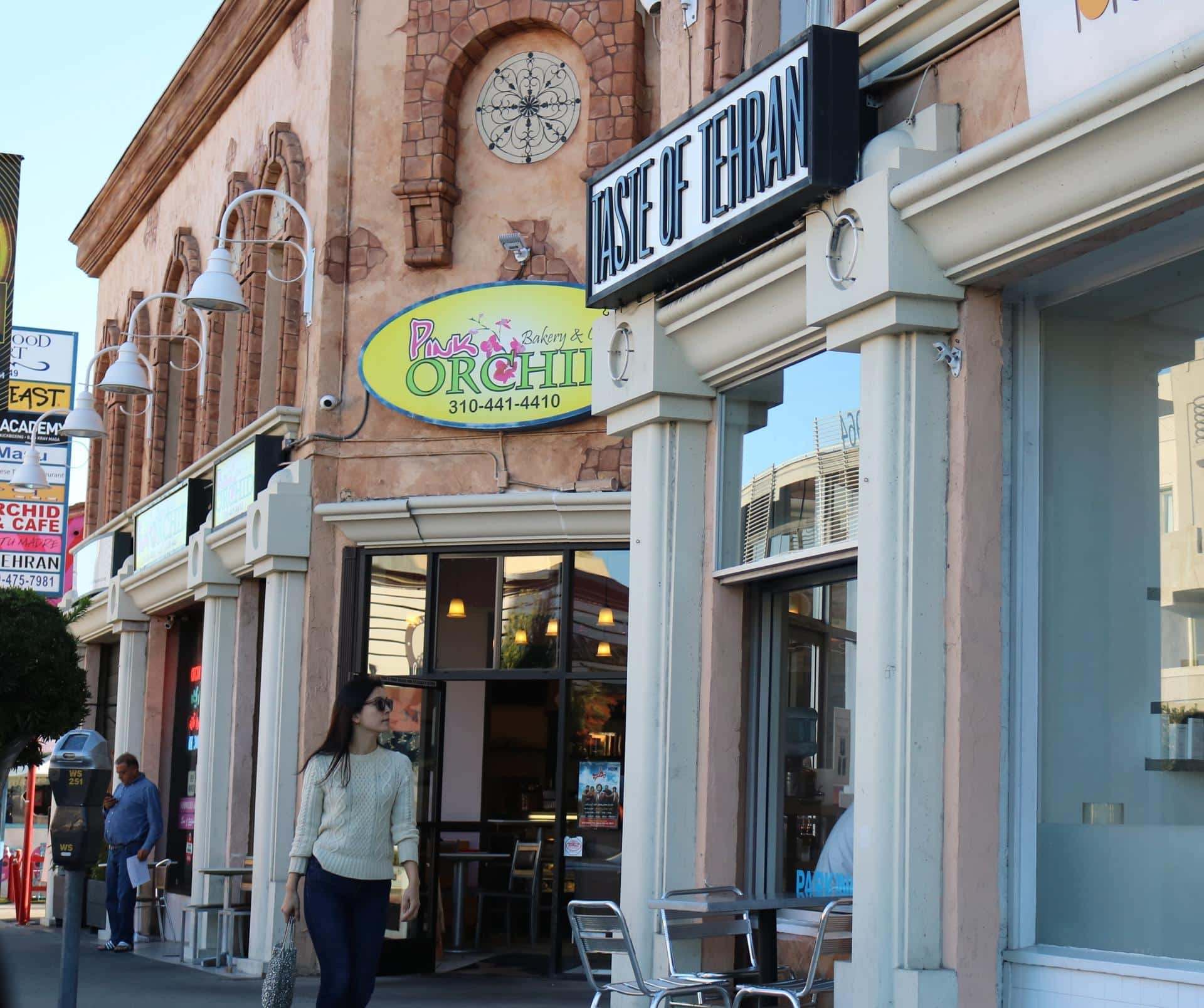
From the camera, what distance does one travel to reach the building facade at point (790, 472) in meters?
6.03

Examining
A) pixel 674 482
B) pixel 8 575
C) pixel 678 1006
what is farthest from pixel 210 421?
pixel 678 1006

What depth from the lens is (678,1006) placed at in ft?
24.7

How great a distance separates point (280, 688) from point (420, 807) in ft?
4.50

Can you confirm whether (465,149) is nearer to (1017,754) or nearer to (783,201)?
(783,201)

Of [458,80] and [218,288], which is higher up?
[458,80]

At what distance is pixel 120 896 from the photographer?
1538 centimetres

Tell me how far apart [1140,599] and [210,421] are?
478 inches

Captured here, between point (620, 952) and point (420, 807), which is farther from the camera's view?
point (420, 807)

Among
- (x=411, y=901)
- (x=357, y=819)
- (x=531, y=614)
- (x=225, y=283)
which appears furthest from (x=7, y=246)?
(x=411, y=901)

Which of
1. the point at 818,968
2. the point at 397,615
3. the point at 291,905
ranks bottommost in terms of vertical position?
the point at 818,968

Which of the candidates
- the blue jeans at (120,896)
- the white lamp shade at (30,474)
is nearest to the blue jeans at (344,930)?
the blue jeans at (120,896)

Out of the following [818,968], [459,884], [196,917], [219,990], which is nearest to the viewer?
[818,968]

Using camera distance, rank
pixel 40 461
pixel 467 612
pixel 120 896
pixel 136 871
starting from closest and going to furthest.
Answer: pixel 467 612 → pixel 136 871 → pixel 120 896 → pixel 40 461

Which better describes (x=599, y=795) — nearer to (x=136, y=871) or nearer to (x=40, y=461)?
(x=136, y=871)
